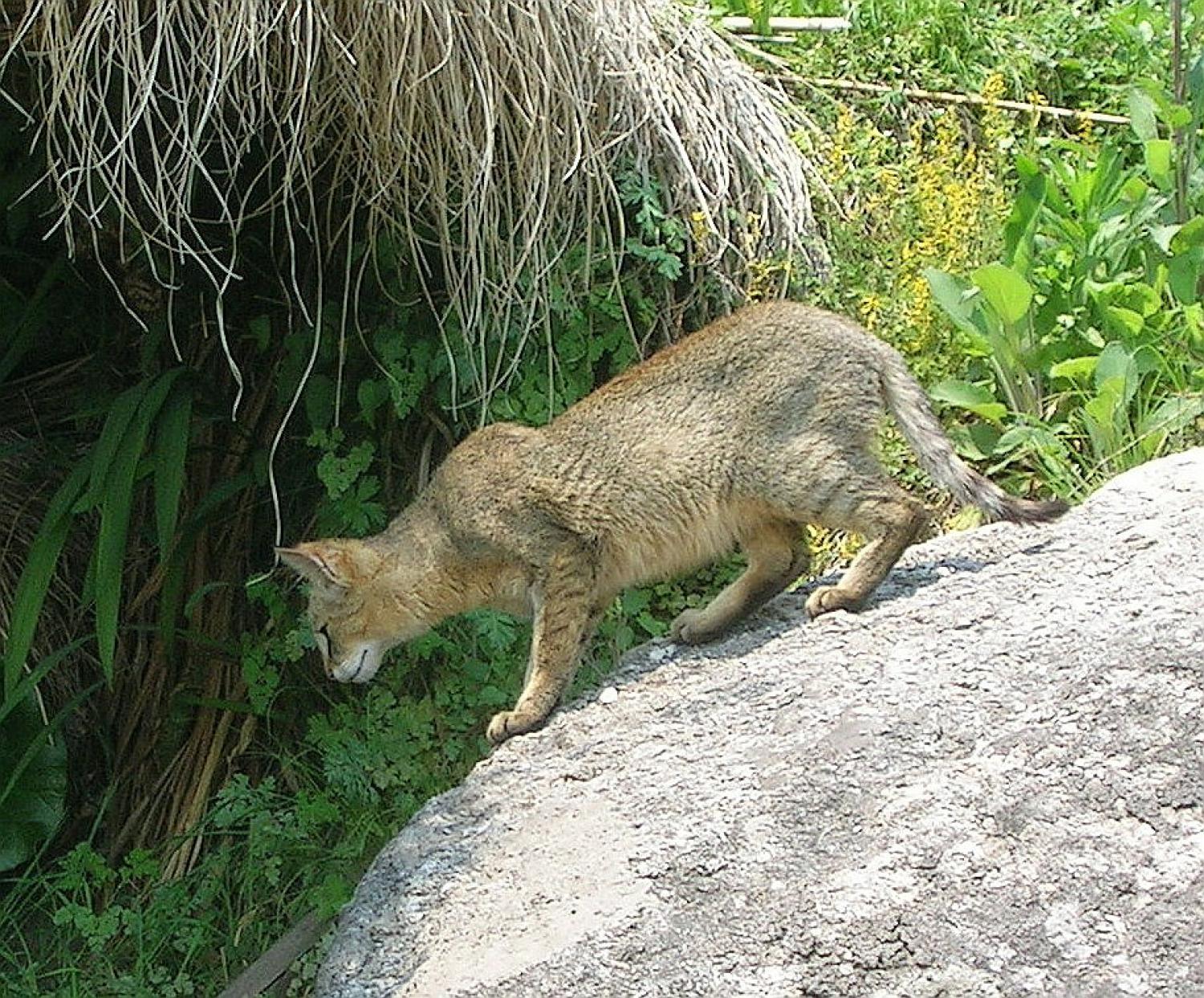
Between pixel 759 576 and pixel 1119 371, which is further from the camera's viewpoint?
pixel 1119 371

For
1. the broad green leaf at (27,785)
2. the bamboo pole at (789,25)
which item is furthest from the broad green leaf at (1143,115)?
the broad green leaf at (27,785)

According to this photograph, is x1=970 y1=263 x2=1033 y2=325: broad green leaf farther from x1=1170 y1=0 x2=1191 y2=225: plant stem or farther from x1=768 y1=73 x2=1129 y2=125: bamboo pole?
x1=768 y1=73 x2=1129 y2=125: bamboo pole

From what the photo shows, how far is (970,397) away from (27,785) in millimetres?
3188

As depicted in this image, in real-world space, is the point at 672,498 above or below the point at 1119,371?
above

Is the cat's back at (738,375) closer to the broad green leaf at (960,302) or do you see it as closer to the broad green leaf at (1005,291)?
the broad green leaf at (1005,291)

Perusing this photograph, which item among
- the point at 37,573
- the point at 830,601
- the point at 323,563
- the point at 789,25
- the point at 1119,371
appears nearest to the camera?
the point at 830,601

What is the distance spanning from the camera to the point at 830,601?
475 centimetres

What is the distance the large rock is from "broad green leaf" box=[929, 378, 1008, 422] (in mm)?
1007

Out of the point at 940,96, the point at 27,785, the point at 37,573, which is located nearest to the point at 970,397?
the point at 940,96

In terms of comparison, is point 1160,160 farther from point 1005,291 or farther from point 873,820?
point 873,820

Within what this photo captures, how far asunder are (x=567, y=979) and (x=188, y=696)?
8.88 feet

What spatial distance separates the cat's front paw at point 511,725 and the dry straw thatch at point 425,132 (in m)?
1.13

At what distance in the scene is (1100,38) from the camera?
706cm

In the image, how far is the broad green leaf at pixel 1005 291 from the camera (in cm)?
544
